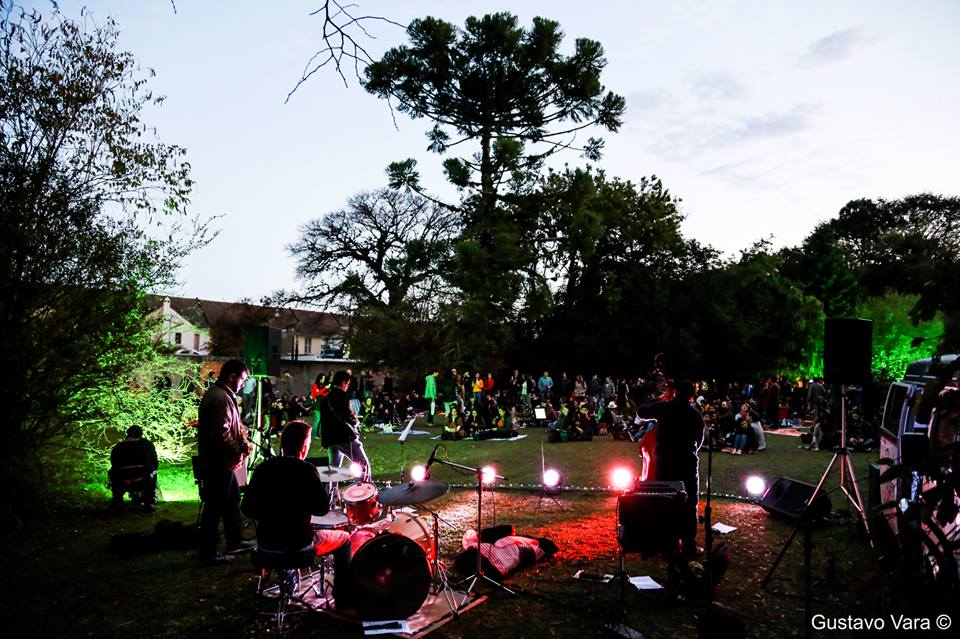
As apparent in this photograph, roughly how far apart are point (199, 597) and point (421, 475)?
81.8 inches

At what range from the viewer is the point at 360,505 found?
5758mm

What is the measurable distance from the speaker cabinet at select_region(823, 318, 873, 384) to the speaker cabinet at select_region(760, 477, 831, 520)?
1.59 m

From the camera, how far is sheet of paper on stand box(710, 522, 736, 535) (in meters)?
7.10

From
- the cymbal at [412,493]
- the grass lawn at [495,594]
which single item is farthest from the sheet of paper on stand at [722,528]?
the cymbal at [412,493]

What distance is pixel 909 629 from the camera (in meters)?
4.12

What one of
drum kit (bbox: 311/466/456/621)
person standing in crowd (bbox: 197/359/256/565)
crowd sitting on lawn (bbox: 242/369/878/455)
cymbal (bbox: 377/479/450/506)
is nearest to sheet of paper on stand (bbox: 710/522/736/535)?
drum kit (bbox: 311/466/456/621)

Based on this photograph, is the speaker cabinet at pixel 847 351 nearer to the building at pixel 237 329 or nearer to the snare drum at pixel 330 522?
the snare drum at pixel 330 522

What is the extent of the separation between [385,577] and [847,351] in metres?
5.33

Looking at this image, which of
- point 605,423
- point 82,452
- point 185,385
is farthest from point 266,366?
point 605,423

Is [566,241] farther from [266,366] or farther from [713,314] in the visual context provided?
[266,366]

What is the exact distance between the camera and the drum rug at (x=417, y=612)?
4.50 meters

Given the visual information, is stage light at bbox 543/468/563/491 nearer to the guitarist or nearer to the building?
the guitarist

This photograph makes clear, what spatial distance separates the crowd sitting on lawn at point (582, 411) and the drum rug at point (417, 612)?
7.55 metres

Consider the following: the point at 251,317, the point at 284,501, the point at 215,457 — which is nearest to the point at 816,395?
the point at 215,457
